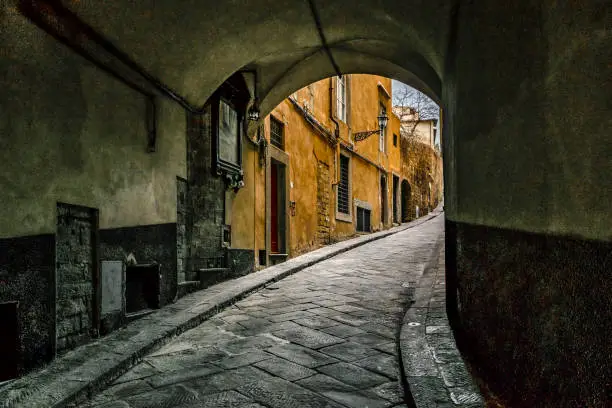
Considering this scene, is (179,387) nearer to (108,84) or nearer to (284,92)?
(108,84)

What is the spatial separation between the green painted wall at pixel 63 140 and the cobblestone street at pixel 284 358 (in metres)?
1.28

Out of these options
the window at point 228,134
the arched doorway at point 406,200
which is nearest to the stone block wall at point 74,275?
the window at point 228,134

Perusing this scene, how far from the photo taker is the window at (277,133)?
376 inches

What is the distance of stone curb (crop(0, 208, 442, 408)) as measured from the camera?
288 centimetres

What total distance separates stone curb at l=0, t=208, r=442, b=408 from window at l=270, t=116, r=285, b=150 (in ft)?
13.4

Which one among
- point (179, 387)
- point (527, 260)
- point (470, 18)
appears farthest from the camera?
point (470, 18)

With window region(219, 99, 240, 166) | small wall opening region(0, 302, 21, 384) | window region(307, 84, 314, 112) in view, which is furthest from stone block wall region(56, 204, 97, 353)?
window region(307, 84, 314, 112)

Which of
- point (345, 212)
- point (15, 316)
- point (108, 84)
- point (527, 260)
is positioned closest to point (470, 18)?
point (527, 260)

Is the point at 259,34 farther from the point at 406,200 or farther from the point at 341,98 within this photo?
the point at 406,200

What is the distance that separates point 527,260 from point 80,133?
10.9ft

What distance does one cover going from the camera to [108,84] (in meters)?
4.33

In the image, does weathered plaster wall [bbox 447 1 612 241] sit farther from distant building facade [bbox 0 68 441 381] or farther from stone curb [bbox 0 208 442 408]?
distant building facade [bbox 0 68 441 381]

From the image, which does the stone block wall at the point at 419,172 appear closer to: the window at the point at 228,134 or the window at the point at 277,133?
the window at the point at 277,133

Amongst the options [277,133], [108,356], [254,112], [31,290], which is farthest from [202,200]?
[277,133]
